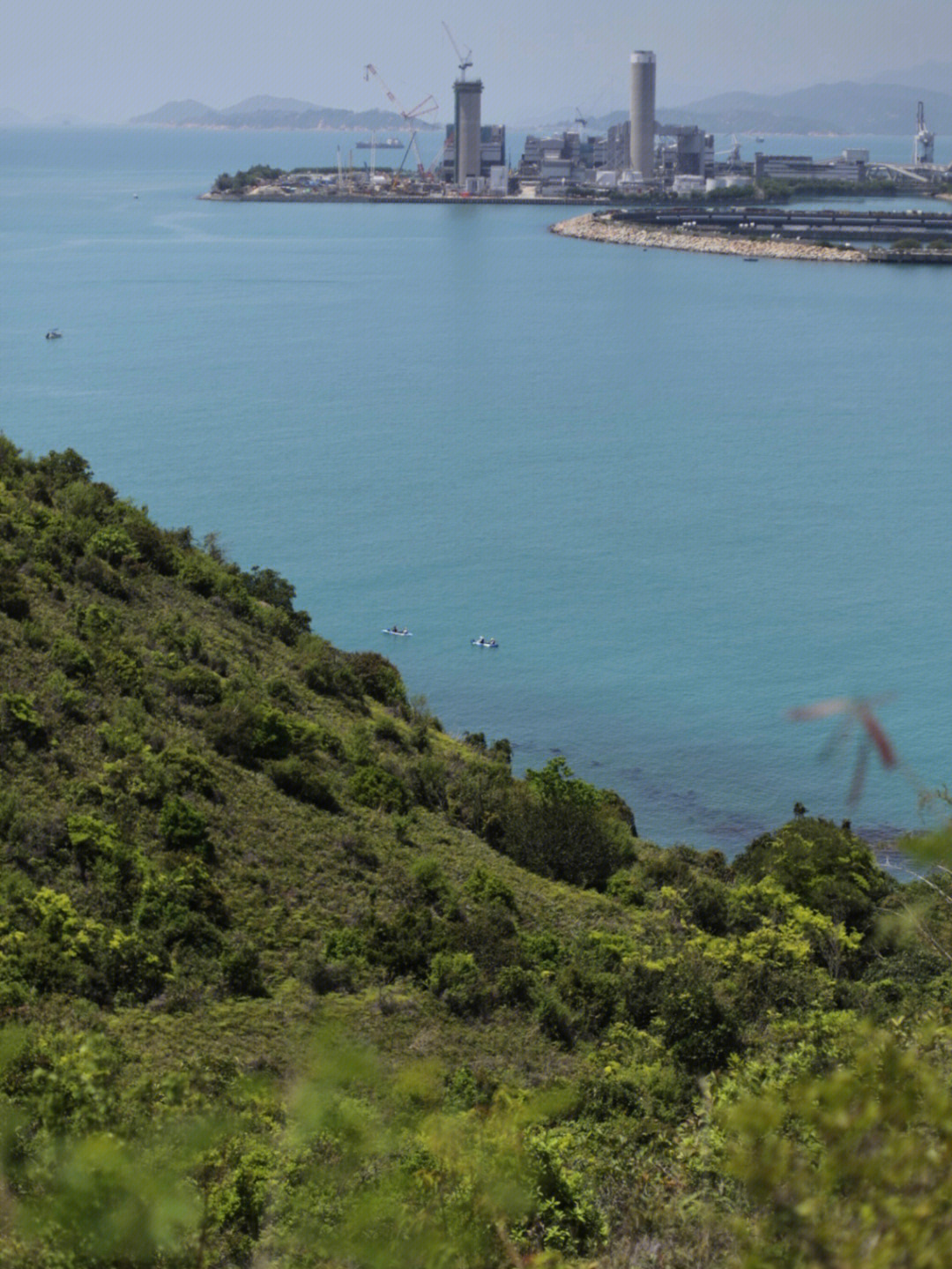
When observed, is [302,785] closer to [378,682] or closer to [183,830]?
[183,830]

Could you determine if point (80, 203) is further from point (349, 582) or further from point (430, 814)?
point (430, 814)

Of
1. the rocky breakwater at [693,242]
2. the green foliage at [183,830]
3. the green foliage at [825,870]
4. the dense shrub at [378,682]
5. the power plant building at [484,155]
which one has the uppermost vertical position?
the power plant building at [484,155]

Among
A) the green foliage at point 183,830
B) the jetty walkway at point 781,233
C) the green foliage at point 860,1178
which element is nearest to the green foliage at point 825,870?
the green foliage at point 183,830

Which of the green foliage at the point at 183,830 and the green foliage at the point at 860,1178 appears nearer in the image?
the green foliage at the point at 860,1178

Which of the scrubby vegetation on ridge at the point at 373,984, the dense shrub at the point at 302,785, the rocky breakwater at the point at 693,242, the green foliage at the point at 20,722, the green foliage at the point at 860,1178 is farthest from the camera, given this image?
the rocky breakwater at the point at 693,242

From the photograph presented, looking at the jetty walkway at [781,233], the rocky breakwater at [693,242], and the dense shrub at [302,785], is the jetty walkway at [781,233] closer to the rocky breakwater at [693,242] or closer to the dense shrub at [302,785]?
the rocky breakwater at [693,242]

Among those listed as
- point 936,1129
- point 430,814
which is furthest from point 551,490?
point 936,1129

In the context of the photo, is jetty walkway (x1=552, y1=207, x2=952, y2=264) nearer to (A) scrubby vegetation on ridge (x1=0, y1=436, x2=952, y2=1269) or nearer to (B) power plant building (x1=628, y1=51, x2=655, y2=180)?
(B) power plant building (x1=628, y1=51, x2=655, y2=180)

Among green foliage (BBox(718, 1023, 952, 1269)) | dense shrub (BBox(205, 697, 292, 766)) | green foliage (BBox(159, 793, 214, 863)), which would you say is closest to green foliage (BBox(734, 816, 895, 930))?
dense shrub (BBox(205, 697, 292, 766))

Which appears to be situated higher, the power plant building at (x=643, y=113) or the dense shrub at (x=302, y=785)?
the power plant building at (x=643, y=113)
